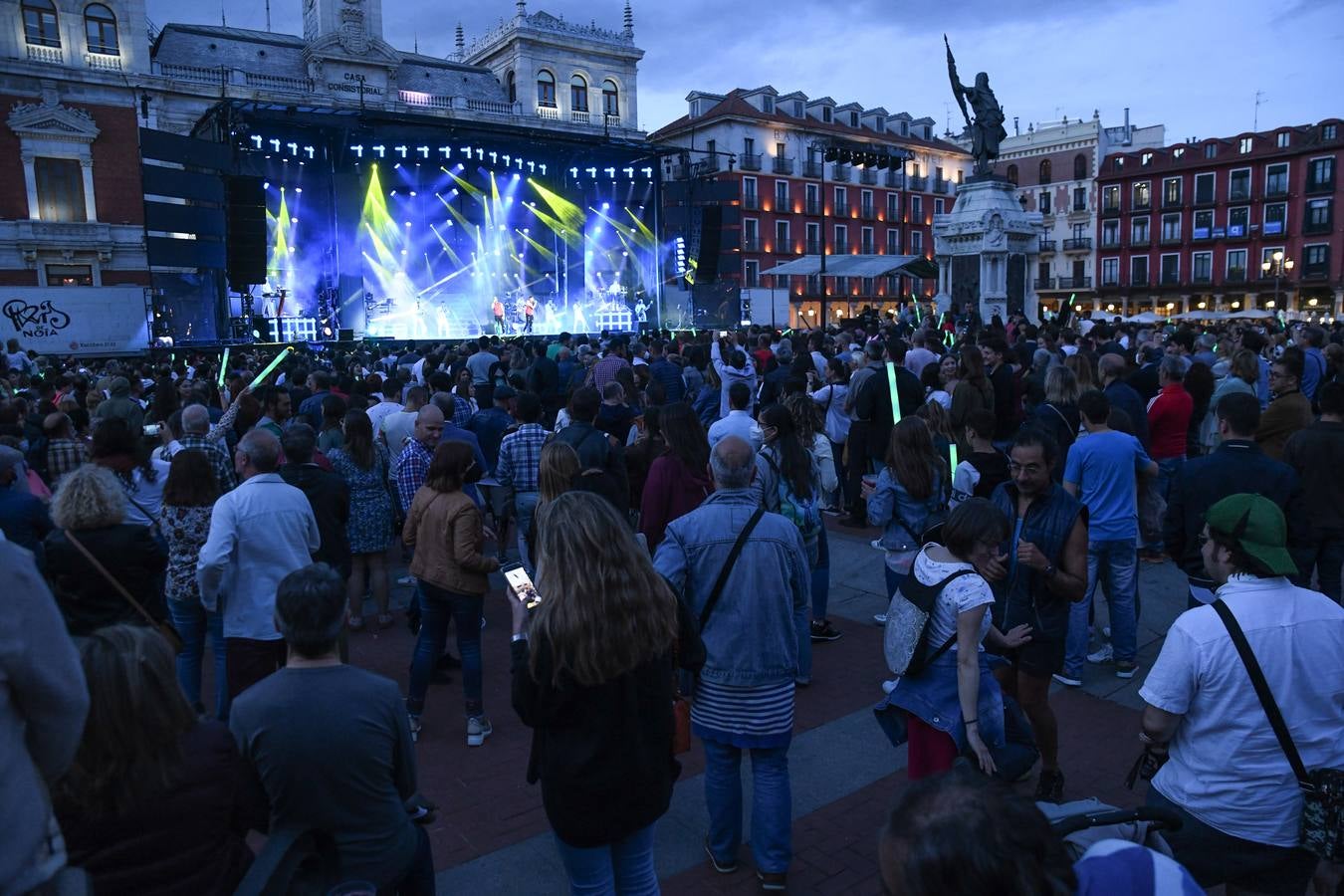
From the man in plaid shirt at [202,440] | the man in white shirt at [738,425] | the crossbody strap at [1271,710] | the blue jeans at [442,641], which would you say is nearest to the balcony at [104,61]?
the man in plaid shirt at [202,440]

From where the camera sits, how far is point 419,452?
6109 millimetres

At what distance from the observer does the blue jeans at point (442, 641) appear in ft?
15.0

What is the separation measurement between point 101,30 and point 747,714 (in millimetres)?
36523

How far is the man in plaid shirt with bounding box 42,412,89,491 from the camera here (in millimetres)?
6035

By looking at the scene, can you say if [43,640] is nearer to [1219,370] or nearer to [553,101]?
[1219,370]

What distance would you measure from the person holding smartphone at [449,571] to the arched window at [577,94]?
4082cm

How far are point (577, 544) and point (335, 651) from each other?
758 mm

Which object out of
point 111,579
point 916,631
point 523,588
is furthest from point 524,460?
point 916,631

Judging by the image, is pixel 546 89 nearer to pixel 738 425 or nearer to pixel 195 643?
pixel 738 425

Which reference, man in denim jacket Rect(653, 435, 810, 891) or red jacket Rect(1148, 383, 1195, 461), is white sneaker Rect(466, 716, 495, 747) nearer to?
man in denim jacket Rect(653, 435, 810, 891)

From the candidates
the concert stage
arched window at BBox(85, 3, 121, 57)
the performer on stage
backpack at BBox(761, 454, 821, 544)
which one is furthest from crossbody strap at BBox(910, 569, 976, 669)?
arched window at BBox(85, 3, 121, 57)

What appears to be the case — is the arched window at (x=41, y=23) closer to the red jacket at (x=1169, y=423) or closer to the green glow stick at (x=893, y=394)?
the green glow stick at (x=893, y=394)

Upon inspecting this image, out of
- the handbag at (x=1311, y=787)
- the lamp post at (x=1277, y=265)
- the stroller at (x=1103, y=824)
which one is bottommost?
the handbag at (x=1311, y=787)

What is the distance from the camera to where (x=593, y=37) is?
136 ft
